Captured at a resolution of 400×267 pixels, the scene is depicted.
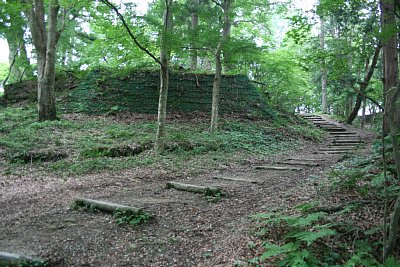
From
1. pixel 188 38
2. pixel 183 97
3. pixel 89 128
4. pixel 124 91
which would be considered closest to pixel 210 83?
pixel 183 97

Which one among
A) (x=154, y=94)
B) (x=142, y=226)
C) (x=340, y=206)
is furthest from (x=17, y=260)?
(x=154, y=94)

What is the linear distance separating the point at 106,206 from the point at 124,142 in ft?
17.1

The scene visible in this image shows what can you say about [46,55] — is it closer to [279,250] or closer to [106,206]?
[106,206]

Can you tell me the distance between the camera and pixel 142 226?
4.48 metres

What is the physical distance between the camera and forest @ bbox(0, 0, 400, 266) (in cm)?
356

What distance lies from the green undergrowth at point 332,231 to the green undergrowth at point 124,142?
172 inches

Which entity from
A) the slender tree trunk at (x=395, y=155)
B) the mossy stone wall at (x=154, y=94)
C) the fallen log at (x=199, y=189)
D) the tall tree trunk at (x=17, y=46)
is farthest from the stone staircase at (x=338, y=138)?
the tall tree trunk at (x=17, y=46)

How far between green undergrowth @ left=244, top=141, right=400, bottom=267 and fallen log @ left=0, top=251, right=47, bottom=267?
2.21 metres

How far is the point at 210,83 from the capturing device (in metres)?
16.2

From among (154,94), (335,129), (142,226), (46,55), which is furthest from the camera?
(335,129)

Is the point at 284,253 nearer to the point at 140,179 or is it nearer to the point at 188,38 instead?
the point at 140,179

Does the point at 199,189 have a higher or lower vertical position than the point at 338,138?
lower

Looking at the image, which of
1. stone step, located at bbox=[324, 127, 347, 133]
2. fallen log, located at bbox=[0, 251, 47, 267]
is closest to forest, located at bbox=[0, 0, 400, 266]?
fallen log, located at bbox=[0, 251, 47, 267]

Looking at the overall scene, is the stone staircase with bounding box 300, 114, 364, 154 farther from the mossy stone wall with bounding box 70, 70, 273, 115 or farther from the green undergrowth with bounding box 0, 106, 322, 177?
the mossy stone wall with bounding box 70, 70, 273, 115
